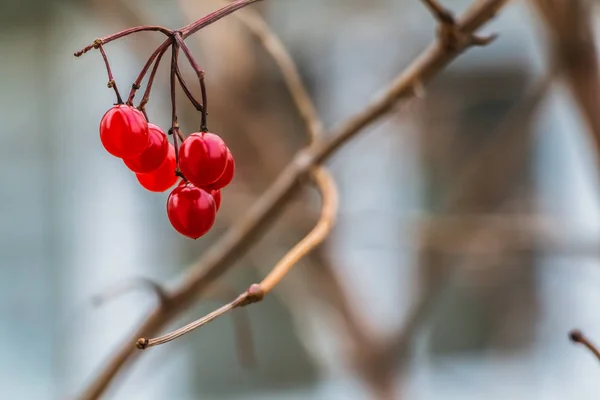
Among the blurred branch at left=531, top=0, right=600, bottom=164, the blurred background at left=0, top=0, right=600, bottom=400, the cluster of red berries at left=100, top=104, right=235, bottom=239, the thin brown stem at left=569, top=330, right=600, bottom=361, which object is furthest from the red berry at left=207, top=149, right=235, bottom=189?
the blurred background at left=0, top=0, right=600, bottom=400

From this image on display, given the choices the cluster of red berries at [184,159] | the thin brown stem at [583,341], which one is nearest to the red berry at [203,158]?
the cluster of red berries at [184,159]

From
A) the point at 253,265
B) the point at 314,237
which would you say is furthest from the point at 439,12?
the point at 253,265

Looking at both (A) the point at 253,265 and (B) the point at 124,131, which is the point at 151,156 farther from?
(A) the point at 253,265

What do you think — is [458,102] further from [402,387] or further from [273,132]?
[402,387]

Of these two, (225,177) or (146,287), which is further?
(146,287)

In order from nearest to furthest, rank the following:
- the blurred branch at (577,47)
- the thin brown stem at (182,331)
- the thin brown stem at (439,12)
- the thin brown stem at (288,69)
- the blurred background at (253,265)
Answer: the thin brown stem at (182,331), the thin brown stem at (439,12), the thin brown stem at (288,69), the blurred branch at (577,47), the blurred background at (253,265)

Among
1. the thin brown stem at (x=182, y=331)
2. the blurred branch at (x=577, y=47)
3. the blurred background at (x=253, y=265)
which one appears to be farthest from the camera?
the blurred background at (x=253, y=265)

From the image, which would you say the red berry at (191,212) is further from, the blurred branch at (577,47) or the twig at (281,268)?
the blurred branch at (577,47)
